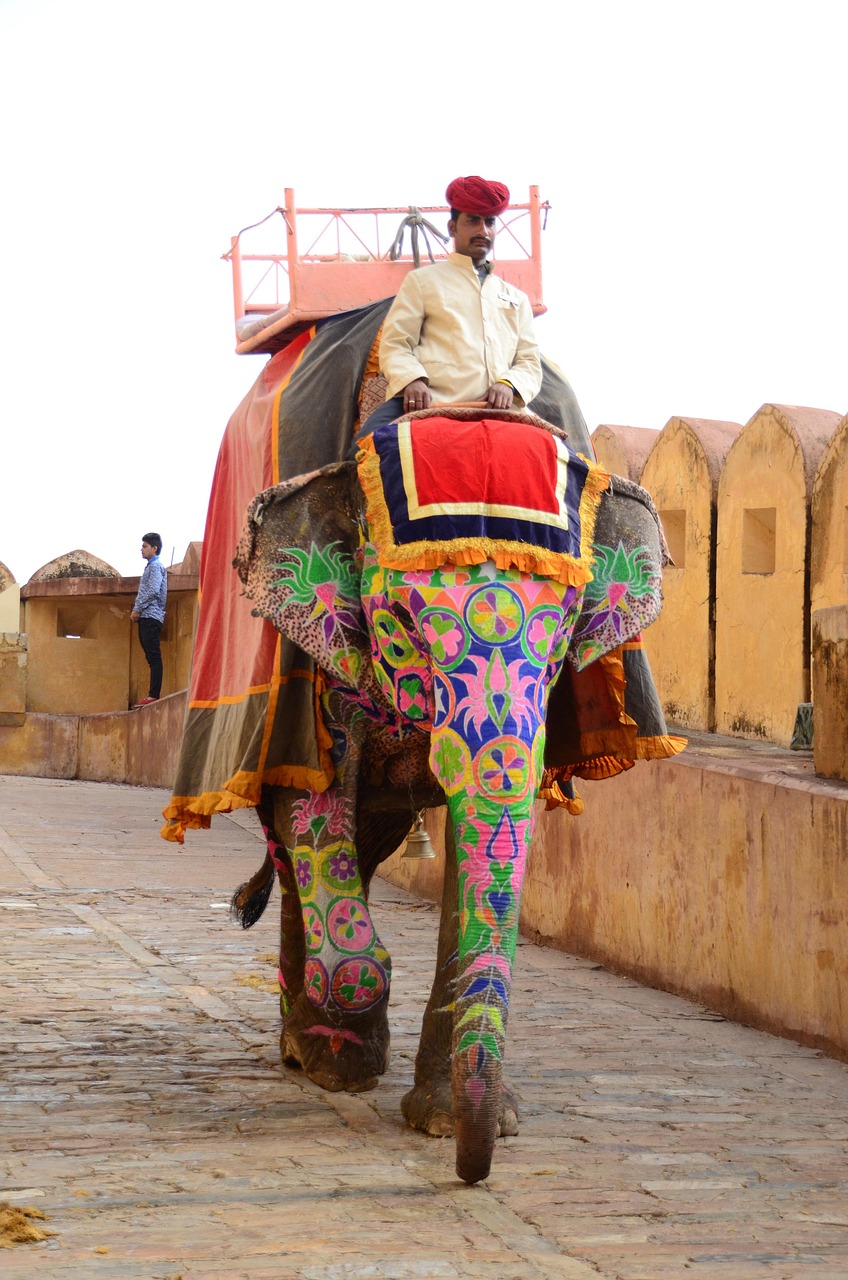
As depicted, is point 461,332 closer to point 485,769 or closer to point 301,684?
point 301,684

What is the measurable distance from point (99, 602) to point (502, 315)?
1423cm

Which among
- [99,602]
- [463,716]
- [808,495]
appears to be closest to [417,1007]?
[463,716]

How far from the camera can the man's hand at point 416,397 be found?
4594 mm

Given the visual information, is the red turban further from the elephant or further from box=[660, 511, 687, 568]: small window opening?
box=[660, 511, 687, 568]: small window opening

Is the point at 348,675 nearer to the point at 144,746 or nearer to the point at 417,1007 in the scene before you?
the point at 417,1007

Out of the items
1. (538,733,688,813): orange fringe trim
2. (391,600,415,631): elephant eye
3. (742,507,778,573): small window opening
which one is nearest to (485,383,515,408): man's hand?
(391,600,415,631): elephant eye

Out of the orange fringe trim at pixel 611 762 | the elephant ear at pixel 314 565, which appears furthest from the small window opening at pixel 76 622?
the elephant ear at pixel 314 565

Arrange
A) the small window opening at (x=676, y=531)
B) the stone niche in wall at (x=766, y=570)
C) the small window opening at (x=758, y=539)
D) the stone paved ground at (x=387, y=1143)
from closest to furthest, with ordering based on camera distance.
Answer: the stone paved ground at (x=387, y=1143), the stone niche in wall at (x=766, y=570), the small window opening at (x=758, y=539), the small window opening at (x=676, y=531)

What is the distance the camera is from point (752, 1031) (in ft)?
19.9

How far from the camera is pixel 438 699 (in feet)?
13.5

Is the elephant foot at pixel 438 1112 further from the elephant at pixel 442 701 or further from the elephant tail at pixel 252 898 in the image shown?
the elephant tail at pixel 252 898

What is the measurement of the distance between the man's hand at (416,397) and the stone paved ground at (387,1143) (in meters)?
1.85

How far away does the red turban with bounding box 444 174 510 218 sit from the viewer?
4.71 metres

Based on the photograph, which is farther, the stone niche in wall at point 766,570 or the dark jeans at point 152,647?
the dark jeans at point 152,647
